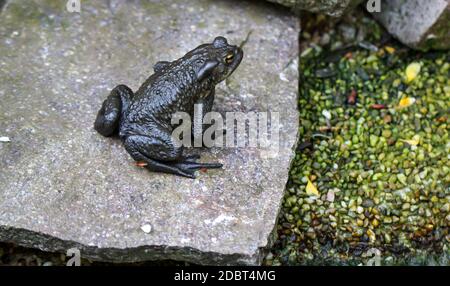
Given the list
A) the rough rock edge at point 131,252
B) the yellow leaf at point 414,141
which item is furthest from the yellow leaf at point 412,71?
the rough rock edge at point 131,252

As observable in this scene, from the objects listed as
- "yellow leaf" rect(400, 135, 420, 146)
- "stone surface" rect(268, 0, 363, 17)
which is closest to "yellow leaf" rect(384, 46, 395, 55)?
"stone surface" rect(268, 0, 363, 17)

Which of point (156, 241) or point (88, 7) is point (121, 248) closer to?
point (156, 241)

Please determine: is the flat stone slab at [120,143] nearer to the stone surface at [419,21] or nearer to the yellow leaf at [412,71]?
the stone surface at [419,21]

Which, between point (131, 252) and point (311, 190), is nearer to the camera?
point (131, 252)

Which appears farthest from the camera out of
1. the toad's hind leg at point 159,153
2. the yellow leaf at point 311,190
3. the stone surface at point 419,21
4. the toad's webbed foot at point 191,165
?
the stone surface at point 419,21

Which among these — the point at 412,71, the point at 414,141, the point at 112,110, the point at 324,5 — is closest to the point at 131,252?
the point at 112,110

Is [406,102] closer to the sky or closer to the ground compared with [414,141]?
closer to the sky

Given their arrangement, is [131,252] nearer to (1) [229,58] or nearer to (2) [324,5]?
(1) [229,58]
